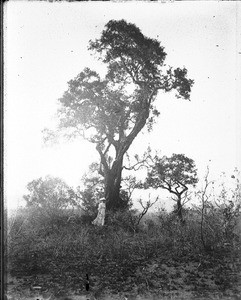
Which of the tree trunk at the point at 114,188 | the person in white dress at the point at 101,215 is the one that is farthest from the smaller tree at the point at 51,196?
the tree trunk at the point at 114,188

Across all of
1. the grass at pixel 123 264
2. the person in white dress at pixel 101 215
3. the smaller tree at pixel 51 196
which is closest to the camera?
the grass at pixel 123 264

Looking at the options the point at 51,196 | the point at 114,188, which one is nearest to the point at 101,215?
the point at 114,188

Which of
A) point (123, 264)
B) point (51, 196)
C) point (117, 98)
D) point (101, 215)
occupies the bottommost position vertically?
point (123, 264)

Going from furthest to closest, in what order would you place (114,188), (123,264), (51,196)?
(114,188) < (51,196) < (123,264)

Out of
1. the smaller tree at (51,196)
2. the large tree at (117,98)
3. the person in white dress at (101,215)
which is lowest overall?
the person in white dress at (101,215)

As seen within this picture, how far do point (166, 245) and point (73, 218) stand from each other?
3.79 m

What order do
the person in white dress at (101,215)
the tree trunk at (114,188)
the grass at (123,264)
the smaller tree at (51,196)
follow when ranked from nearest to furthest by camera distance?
1. the grass at (123,264)
2. the smaller tree at (51,196)
3. the person in white dress at (101,215)
4. the tree trunk at (114,188)

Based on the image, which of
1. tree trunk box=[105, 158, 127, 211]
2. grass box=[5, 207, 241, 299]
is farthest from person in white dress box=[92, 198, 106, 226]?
grass box=[5, 207, 241, 299]

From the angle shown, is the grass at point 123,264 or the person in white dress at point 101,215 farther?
the person in white dress at point 101,215

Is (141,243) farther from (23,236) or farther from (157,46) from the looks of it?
(157,46)

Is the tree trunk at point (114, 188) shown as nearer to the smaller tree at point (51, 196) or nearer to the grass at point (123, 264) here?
the smaller tree at point (51, 196)

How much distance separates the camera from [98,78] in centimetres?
1022

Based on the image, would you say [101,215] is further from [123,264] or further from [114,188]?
[123,264]

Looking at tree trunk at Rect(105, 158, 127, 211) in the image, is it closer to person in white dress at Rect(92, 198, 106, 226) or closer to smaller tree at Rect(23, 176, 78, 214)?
person in white dress at Rect(92, 198, 106, 226)
